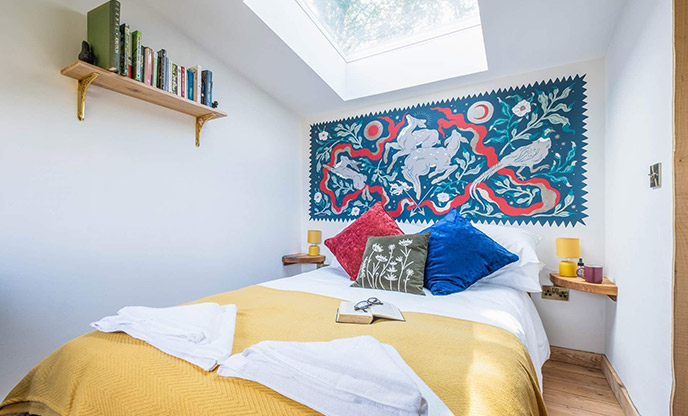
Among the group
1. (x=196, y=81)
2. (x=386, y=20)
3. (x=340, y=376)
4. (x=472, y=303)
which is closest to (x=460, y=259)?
(x=472, y=303)

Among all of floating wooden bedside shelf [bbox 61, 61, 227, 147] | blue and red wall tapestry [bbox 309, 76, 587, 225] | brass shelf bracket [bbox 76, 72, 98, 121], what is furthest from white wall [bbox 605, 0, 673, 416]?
brass shelf bracket [bbox 76, 72, 98, 121]

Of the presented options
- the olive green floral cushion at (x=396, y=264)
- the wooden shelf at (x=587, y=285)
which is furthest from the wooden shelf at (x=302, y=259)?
the wooden shelf at (x=587, y=285)

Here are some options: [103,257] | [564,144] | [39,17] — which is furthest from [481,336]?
[39,17]

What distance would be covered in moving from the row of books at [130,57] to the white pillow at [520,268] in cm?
236

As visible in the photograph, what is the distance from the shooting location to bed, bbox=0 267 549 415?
27.6 inches

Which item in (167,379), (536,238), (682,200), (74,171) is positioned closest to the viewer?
(167,379)

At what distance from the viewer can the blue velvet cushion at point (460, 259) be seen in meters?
1.81

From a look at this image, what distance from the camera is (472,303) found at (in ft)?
5.07

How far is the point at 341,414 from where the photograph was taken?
621 millimetres

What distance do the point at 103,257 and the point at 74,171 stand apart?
52 centimetres

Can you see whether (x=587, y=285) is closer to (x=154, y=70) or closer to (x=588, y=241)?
(x=588, y=241)

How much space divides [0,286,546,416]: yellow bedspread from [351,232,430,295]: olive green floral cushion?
56cm

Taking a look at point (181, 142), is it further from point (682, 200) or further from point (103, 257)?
point (682, 200)

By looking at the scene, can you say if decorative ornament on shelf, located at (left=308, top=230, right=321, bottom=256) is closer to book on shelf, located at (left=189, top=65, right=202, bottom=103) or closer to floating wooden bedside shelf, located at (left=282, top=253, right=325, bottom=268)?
floating wooden bedside shelf, located at (left=282, top=253, right=325, bottom=268)
